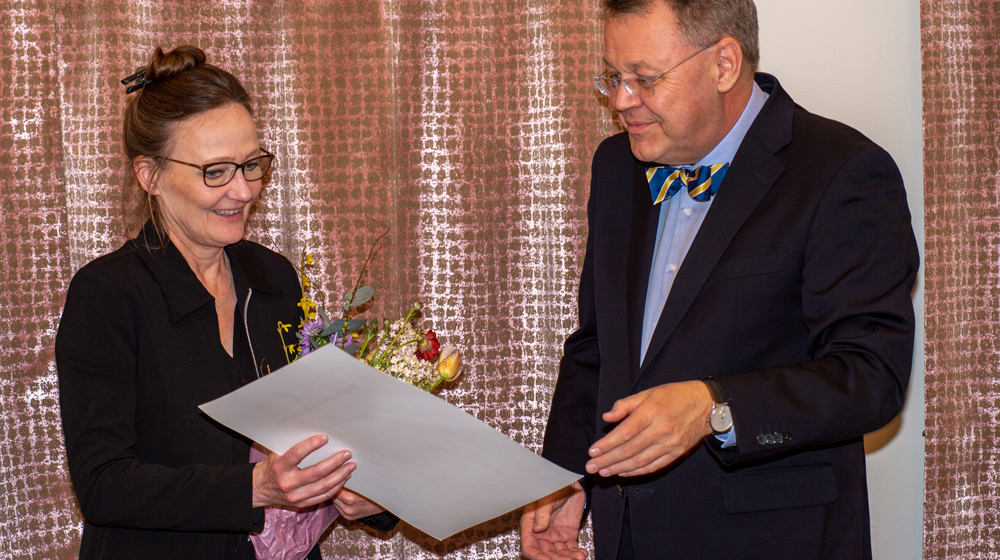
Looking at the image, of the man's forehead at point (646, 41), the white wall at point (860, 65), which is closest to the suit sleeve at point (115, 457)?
the man's forehead at point (646, 41)

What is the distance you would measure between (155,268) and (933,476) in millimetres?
2243

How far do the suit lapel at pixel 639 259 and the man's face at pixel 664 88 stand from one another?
0.13 meters

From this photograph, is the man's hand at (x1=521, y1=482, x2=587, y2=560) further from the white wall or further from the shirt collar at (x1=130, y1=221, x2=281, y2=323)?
the white wall

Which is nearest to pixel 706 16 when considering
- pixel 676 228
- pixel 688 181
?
pixel 688 181

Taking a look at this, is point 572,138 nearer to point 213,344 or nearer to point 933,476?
point 213,344

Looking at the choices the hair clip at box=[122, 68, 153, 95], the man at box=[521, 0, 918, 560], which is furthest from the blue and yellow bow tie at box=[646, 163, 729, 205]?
the hair clip at box=[122, 68, 153, 95]

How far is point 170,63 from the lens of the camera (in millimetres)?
1815

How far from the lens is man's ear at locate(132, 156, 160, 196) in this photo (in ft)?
5.96

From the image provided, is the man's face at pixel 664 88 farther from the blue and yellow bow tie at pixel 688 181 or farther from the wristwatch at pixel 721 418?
the wristwatch at pixel 721 418

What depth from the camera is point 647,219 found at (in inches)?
72.1

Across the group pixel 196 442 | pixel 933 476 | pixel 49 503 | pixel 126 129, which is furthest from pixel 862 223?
pixel 49 503

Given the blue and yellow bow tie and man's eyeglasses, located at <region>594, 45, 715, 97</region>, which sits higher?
man's eyeglasses, located at <region>594, 45, 715, 97</region>

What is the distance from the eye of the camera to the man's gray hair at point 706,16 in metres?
1.69

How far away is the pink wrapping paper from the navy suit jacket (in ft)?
2.09
